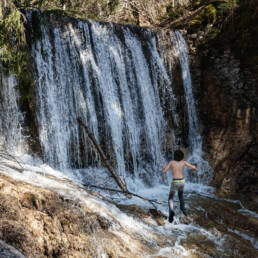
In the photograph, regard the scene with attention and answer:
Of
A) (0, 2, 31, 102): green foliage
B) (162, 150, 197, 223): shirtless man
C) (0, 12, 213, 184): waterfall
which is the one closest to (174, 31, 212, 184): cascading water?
(0, 12, 213, 184): waterfall

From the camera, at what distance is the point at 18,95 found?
7.89 meters

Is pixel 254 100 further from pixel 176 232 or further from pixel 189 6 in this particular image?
pixel 189 6

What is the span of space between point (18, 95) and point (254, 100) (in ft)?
23.1

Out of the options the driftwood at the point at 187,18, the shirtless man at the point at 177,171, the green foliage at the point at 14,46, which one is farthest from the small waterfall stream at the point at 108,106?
the driftwood at the point at 187,18

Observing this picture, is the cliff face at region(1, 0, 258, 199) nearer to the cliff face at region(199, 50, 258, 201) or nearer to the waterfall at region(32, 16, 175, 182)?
the cliff face at region(199, 50, 258, 201)

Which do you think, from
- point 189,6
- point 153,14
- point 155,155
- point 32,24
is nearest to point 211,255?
point 155,155

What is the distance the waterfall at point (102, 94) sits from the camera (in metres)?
8.34

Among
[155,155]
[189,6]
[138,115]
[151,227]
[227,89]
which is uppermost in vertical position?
[189,6]

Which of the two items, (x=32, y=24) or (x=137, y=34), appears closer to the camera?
(x=32, y=24)

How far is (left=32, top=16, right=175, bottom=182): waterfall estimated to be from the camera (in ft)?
27.4

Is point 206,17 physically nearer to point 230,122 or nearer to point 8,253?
point 230,122

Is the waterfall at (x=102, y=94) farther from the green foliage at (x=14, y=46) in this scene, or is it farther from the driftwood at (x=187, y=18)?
the driftwood at (x=187, y=18)

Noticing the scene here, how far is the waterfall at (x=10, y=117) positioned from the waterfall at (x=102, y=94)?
22.7 inches

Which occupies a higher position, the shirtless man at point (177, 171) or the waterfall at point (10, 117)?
the waterfall at point (10, 117)
